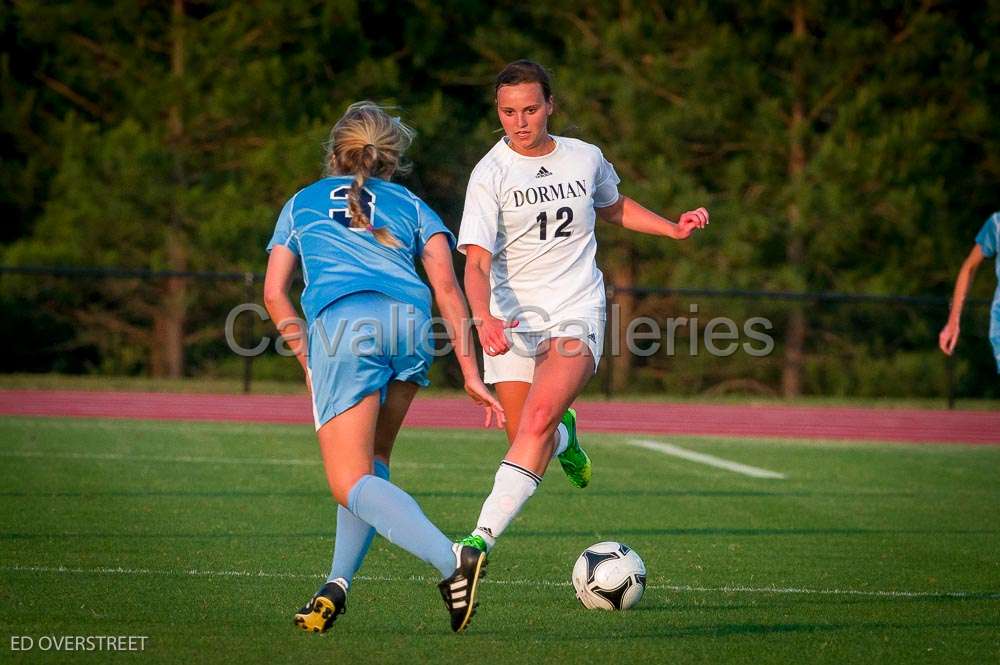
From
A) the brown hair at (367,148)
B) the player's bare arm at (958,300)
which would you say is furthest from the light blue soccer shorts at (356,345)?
the player's bare arm at (958,300)

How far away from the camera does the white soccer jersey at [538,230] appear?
6.51m

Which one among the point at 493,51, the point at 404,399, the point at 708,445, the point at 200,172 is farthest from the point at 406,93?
the point at 404,399

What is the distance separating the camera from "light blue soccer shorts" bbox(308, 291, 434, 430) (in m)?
5.32

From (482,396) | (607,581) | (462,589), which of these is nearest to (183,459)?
(607,581)

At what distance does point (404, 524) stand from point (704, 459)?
9.17 m

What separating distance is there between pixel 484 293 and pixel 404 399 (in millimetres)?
828

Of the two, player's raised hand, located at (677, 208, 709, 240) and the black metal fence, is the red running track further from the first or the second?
player's raised hand, located at (677, 208, 709, 240)

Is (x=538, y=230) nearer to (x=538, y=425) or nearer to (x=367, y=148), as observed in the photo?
(x=538, y=425)

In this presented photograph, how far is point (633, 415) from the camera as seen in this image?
19641 mm

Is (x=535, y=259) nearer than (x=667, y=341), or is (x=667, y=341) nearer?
(x=535, y=259)

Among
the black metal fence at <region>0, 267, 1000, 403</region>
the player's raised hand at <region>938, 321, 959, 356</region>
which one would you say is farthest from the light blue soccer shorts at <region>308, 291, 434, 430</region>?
the black metal fence at <region>0, 267, 1000, 403</region>

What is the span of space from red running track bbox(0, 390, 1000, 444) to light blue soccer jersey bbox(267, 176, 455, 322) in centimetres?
1185

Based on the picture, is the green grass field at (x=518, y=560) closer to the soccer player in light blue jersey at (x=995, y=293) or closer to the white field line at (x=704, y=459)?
the white field line at (x=704, y=459)

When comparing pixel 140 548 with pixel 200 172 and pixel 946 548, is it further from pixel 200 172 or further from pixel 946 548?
pixel 200 172
